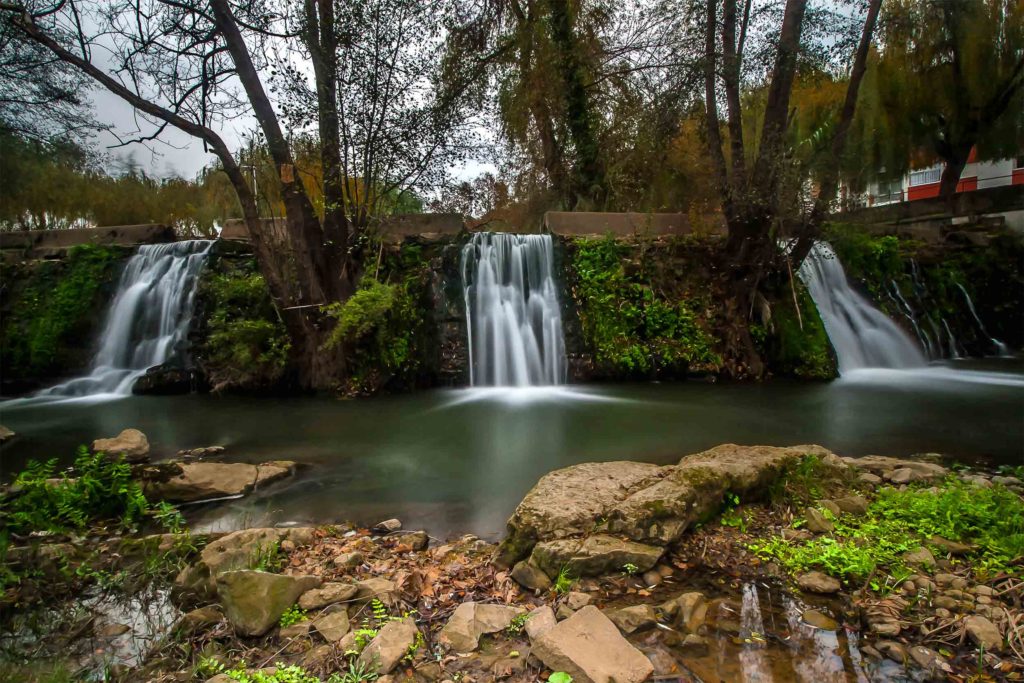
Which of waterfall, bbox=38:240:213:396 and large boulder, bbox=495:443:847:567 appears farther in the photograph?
waterfall, bbox=38:240:213:396

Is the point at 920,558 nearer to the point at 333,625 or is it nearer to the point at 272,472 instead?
the point at 333,625

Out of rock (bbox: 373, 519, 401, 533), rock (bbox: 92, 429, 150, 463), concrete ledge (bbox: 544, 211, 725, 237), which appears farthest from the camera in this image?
concrete ledge (bbox: 544, 211, 725, 237)

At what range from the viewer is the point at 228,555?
10.4 ft

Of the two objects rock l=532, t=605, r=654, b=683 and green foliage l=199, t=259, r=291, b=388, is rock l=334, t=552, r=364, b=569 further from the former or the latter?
green foliage l=199, t=259, r=291, b=388

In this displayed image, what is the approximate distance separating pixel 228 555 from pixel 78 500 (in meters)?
1.84

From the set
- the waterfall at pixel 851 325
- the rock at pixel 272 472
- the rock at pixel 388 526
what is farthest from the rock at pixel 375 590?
the waterfall at pixel 851 325

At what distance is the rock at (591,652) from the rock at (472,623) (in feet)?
0.92

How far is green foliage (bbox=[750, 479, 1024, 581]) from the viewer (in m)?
2.85

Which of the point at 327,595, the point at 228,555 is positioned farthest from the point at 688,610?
the point at 228,555

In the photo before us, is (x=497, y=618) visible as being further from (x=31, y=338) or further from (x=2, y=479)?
(x=31, y=338)

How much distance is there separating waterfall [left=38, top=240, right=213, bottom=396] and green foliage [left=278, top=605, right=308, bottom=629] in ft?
32.4

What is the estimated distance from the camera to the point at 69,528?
390cm

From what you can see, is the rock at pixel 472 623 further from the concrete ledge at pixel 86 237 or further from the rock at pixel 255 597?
the concrete ledge at pixel 86 237

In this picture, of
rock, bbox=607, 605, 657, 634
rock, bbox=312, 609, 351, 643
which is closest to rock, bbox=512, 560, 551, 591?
rock, bbox=607, 605, 657, 634
